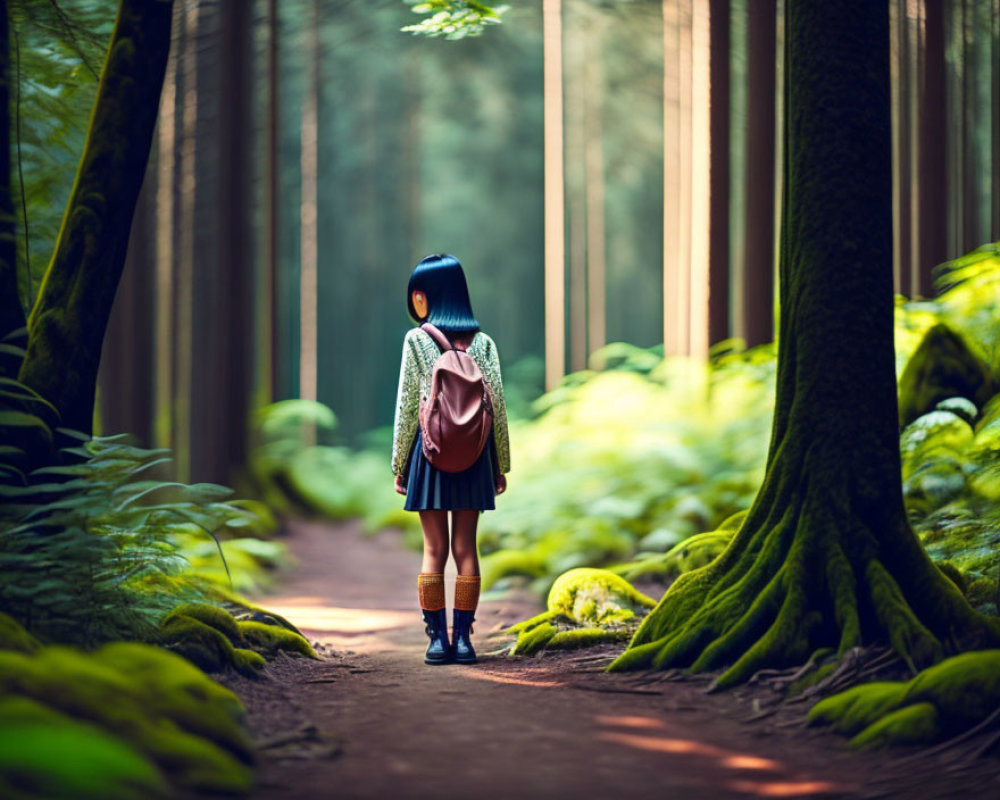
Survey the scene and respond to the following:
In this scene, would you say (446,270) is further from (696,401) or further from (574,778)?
(696,401)

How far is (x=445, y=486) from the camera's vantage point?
572cm

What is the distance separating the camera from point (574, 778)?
3436mm

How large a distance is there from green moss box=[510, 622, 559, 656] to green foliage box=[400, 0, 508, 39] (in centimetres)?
404

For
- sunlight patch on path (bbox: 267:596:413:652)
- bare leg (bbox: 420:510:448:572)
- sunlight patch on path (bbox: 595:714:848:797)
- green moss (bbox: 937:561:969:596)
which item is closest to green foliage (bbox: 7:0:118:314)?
bare leg (bbox: 420:510:448:572)

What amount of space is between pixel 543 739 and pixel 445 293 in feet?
9.54

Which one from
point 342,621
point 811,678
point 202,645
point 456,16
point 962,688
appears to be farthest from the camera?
point 342,621

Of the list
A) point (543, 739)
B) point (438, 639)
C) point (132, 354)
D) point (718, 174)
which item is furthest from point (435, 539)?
point (718, 174)

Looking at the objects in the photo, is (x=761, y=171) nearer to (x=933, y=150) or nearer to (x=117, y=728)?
(x=933, y=150)

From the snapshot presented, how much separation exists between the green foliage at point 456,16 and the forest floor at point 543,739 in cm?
422

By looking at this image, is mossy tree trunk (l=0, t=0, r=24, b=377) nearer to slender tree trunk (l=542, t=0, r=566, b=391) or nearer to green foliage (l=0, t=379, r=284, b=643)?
green foliage (l=0, t=379, r=284, b=643)

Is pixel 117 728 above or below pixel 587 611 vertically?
above

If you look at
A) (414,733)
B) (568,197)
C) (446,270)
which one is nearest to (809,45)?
(446,270)

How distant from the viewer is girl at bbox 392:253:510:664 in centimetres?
574

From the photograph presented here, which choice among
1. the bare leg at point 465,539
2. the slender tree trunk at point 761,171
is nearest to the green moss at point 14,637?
the bare leg at point 465,539
